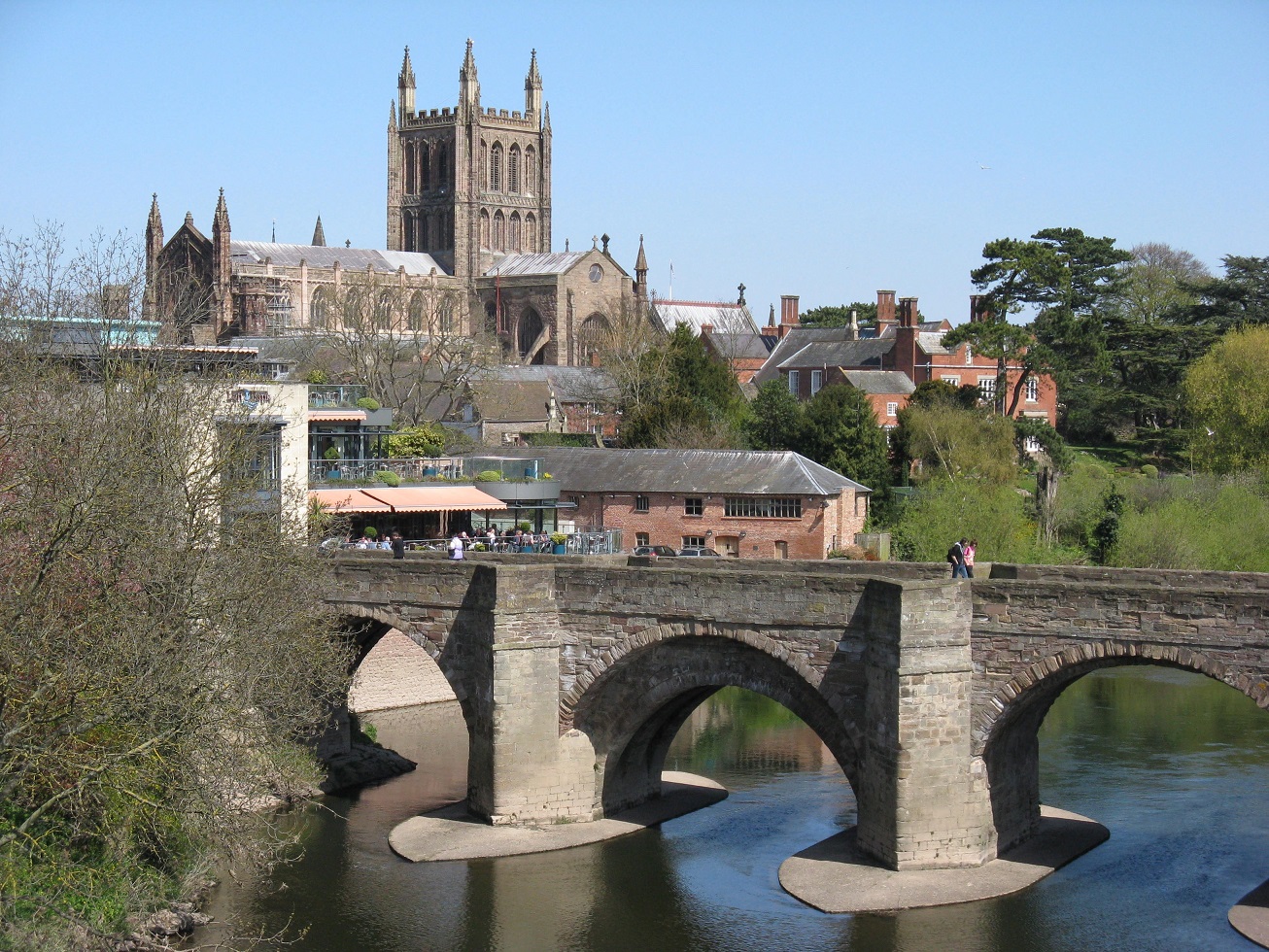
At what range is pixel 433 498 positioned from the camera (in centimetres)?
4406

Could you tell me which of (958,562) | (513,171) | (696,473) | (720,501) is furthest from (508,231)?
(958,562)

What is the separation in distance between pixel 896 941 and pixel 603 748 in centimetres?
786

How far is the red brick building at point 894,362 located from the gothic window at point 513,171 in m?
39.1

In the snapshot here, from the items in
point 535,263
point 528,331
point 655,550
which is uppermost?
point 535,263

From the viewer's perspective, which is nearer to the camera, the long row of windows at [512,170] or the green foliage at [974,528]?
the green foliage at [974,528]

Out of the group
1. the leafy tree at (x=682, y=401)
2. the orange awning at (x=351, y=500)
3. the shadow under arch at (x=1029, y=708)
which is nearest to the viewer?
the shadow under arch at (x=1029, y=708)

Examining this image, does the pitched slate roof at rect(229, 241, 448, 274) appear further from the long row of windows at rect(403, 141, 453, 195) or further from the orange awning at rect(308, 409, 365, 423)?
the orange awning at rect(308, 409, 365, 423)

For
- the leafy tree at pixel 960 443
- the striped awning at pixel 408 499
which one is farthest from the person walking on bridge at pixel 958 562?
the leafy tree at pixel 960 443

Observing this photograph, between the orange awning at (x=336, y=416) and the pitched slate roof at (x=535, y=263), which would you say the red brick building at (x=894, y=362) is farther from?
the orange awning at (x=336, y=416)

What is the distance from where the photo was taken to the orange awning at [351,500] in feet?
131

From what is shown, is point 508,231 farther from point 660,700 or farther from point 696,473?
point 660,700

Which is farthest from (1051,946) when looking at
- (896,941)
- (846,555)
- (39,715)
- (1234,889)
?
(846,555)

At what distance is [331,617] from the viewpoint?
3025 cm

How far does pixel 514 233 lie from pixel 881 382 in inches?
2107
